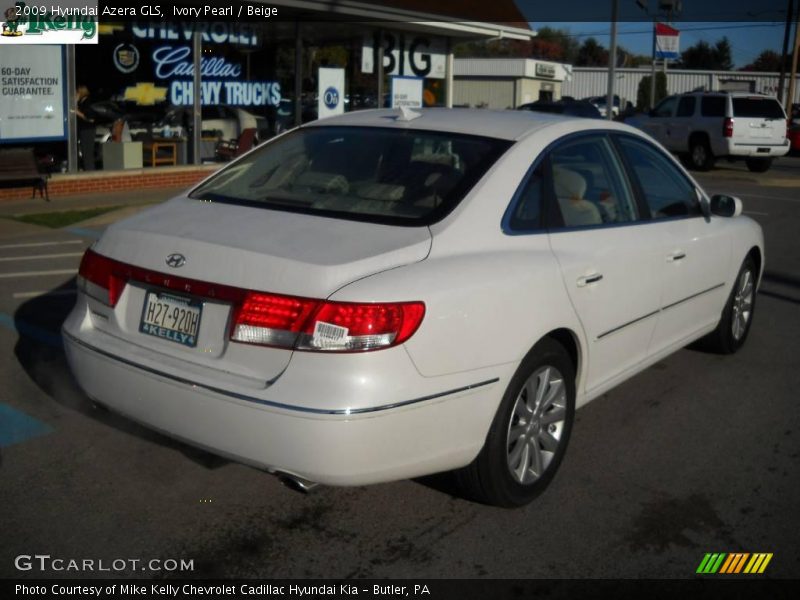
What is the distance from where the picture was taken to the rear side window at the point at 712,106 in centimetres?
2312

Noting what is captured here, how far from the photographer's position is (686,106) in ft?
79.3

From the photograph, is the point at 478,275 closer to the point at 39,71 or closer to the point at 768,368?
the point at 768,368

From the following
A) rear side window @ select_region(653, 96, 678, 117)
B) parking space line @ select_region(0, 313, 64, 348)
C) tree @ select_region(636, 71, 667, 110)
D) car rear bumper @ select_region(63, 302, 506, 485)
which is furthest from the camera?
tree @ select_region(636, 71, 667, 110)

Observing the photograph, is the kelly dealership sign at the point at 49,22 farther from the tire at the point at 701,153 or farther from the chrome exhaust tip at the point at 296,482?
the tire at the point at 701,153

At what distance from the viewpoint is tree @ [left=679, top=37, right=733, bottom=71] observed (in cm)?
9606

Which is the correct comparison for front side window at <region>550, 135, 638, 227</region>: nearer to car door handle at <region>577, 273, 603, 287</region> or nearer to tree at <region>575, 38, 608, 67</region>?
car door handle at <region>577, 273, 603, 287</region>

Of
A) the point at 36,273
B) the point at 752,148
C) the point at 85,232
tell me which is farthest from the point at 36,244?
the point at 752,148

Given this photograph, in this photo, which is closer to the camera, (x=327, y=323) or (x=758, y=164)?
(x=327, y=323)

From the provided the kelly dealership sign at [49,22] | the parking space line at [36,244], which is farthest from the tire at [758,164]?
the parking space line at [36,244]

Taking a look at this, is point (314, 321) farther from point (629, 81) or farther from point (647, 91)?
point (629, 81)

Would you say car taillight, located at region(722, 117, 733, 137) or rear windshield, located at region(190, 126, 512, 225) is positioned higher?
car taillight, located at region(722, 117, 733, 137)

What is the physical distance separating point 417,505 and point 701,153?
21.4 meters

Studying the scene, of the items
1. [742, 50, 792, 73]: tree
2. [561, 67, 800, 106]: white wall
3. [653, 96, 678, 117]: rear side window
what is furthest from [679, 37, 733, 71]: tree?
[653, 96, 678, 117]: rear side window

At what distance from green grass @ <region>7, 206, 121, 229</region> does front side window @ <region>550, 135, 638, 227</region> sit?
8371mm
